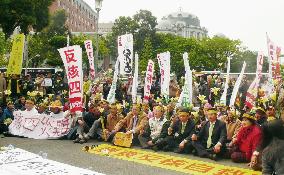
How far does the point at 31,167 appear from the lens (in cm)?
546

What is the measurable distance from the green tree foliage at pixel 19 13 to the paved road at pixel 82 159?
18585 millimetres

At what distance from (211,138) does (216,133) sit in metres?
0.19

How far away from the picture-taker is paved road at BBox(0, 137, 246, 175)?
8461 mm

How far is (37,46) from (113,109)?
35899 millimetres

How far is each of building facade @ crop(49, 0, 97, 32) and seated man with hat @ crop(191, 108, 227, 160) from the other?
2792 inches

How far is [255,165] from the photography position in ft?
27.1

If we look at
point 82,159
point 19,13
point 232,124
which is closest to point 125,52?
point 232,124

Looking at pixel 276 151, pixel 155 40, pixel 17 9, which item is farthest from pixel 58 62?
pixel 276 151

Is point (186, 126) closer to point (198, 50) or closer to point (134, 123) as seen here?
point (134, 123)

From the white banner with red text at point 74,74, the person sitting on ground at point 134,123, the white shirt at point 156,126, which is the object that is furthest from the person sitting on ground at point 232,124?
the white banner with red text at point 74,74

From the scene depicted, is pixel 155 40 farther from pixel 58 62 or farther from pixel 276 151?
pixel 276 151

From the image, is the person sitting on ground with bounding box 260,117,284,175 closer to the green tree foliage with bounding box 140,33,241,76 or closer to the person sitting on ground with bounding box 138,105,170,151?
the person sitting on ground with bounding box 138,105,170,151

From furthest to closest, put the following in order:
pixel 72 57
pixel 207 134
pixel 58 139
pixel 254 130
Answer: pixel 58 139, pixel 72 57, pixel 207 134, pixel 254 130

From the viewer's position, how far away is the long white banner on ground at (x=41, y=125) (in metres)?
12.6
